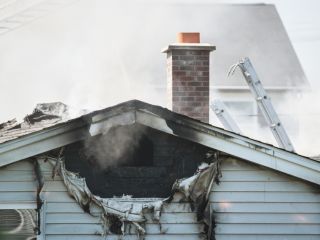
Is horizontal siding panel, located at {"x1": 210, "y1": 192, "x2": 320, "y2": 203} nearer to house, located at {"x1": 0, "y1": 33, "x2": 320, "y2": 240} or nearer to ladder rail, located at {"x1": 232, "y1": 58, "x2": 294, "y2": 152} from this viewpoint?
house, located at {"x1": 0, "y1": 33, "x2": 320, "y2": 240}

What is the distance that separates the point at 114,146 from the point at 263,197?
194cm

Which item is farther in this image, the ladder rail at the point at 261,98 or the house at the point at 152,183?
the ladder rail at the point at 261,98

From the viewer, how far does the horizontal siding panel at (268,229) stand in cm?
999

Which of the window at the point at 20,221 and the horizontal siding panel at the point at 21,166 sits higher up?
the horizontal siding panel at the point at 21,166

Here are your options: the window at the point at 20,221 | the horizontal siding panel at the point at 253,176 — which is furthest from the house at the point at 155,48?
the window at the point at 20,221

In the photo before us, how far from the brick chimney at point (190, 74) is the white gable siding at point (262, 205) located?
2.35m

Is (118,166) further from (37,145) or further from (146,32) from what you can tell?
(146,32)

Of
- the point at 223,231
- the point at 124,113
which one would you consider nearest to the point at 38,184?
the point at 124,113

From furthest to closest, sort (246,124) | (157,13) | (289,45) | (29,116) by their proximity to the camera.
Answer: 1. (157,13)
2. (289,45)
3. (246,124)
4. (29,116)

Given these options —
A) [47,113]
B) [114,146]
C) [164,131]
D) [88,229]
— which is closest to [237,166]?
[164,131]

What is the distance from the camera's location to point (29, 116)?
42.3ft

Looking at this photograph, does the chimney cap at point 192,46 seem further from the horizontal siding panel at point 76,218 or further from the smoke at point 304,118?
the smoke at point 304,118

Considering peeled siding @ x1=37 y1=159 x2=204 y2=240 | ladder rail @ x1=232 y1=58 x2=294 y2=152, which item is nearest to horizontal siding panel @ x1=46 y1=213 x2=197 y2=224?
peeled siding @ x1=37 y1=159 x2=204 y2=240

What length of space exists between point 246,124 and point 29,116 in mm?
11674
